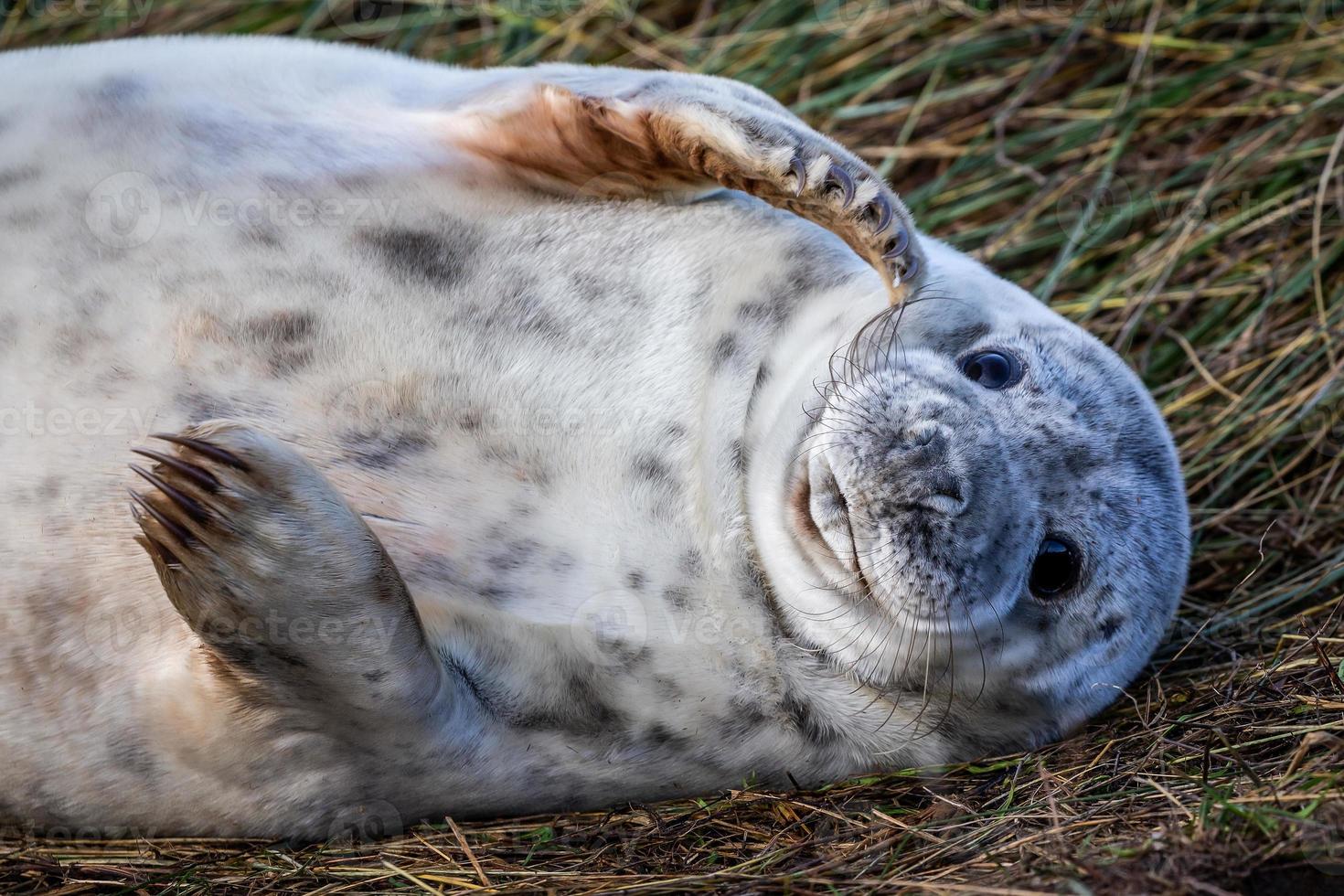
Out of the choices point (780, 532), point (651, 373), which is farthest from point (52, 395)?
point (780, 532)

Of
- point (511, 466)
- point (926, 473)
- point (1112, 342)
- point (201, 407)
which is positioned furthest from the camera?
point (1112, 342)

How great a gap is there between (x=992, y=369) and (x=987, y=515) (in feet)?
1.46

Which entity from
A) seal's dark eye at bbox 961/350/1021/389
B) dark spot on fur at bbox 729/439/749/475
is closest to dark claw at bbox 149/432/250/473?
dark spot on fur at bbox 729/439/749/475

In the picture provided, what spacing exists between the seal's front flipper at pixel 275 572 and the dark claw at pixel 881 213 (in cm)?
112

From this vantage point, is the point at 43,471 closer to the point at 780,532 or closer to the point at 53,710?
the point at 53,710

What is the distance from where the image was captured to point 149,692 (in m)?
2.34

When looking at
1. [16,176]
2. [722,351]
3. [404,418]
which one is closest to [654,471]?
[722,351]

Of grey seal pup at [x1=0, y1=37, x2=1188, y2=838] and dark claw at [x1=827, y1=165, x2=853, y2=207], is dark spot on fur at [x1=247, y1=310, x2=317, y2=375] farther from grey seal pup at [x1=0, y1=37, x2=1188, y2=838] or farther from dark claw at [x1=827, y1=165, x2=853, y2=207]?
dark claw at [x1=827, y1=165, x2=853, y2=207]

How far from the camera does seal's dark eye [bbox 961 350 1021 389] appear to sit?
278cm

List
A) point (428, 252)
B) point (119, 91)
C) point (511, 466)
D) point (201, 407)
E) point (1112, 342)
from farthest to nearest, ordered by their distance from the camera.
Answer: point (1112, 342) → point (119, 91) → point (428, 252) → point (511, 466) → point (201, 407)

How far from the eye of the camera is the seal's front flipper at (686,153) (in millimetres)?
2656

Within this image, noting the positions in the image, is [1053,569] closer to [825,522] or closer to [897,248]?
[825,522]

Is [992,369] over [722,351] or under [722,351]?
under

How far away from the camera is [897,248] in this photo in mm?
2650
